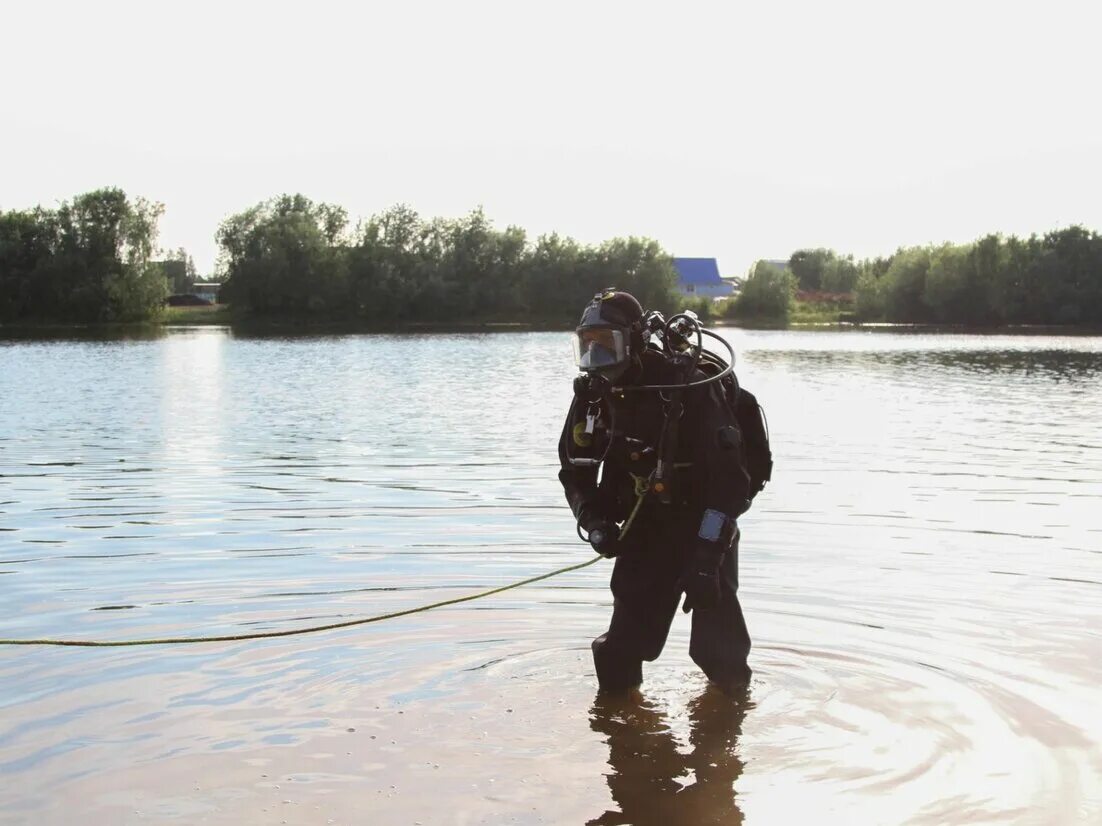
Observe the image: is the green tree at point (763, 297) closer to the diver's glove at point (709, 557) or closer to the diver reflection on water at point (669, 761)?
the diver reflection on water at point (669, 761)

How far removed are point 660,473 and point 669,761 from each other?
117 cm

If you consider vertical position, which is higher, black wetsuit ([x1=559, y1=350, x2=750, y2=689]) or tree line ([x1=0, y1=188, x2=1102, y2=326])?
tree line ([x1=0, y1=188, x2=1102, y2=326])

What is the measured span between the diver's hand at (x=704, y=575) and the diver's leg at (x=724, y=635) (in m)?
0.25

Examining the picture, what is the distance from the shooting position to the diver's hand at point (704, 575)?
511 cm

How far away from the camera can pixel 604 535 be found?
5395 mm

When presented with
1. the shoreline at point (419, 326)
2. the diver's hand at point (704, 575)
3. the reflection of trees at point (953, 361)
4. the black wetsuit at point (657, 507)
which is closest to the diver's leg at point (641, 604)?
the black wetsuit at point (657, 507)

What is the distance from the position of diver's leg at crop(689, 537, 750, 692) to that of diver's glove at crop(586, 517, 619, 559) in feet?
1.52

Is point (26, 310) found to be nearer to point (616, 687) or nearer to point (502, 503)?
point (502, 503)

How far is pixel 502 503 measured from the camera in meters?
12.0

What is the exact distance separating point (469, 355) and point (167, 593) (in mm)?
39832

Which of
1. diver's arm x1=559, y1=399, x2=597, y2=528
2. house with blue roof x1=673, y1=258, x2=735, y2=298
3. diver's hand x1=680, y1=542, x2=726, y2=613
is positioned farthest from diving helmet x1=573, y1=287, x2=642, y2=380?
house with blue roof x1=673, y1=258, x2=735, y2=298

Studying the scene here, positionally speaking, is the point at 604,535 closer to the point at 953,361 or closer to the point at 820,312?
the point at 953,361

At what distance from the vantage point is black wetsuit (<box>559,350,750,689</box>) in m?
5.19

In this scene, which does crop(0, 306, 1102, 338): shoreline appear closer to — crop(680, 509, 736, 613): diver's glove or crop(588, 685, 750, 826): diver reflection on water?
crop(588, 685, 750, 826): diver reflection on water
